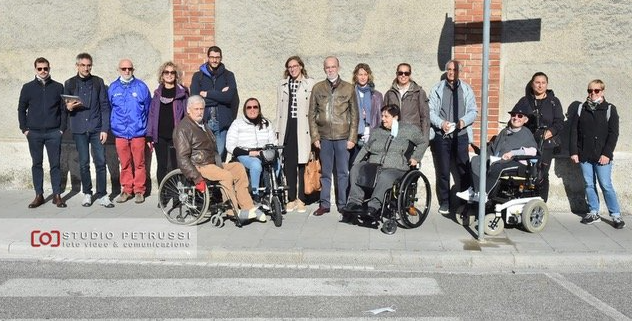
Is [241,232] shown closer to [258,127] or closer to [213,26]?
[258,127]

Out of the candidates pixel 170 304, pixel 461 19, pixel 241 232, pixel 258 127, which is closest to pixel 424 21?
pixel 461 19

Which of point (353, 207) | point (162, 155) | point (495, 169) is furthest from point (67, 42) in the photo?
point (495, 169)

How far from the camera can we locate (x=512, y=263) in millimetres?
7492

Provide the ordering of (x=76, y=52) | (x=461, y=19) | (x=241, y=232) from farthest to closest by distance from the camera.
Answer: (x=76, y=52) < (x=461, y=19) < (x=241, y=232)

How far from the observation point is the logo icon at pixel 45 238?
25.9 feet

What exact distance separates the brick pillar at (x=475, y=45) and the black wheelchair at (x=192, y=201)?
3766 millimetres

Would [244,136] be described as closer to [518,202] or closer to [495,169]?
[495,169]

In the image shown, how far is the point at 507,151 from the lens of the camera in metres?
8.93

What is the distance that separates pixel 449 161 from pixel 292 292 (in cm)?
417

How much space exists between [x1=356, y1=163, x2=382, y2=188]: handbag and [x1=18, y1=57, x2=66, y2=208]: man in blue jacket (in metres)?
4.18

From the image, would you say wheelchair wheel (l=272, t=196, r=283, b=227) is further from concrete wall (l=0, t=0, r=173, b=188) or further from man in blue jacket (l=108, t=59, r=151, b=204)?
concrete wall (l=0, t=0, r=173, b=188)

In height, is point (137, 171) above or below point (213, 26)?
below

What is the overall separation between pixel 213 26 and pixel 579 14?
202 inches

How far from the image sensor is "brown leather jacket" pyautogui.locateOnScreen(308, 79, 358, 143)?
9.30 m
